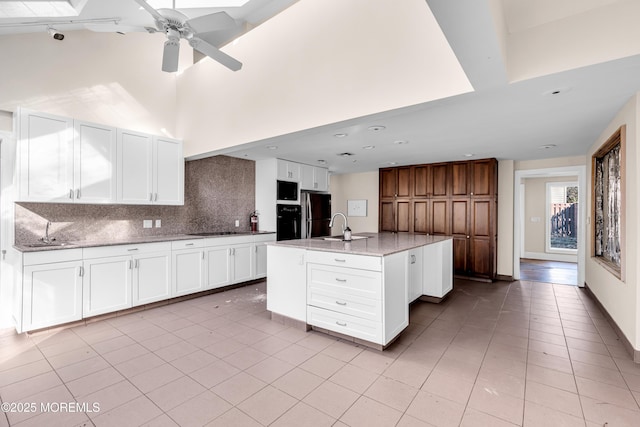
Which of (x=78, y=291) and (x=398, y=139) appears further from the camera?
(x=398, y=139)

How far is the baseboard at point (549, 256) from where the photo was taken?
7480mm

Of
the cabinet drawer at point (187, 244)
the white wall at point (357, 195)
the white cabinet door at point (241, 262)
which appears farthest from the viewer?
the white wall at point (357, 195)

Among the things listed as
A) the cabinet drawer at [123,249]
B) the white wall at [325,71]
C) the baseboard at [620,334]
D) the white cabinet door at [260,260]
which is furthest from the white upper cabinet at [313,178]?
the baseboard at [620,334]

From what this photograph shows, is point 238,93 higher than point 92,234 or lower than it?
higher

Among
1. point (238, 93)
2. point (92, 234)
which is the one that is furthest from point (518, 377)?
point (92, 234)

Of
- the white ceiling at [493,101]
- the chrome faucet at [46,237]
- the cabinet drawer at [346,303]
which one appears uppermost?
the white ceiling at [493,101]

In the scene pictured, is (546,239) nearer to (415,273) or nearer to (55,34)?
(415,273)

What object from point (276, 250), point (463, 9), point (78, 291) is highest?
point (463, 9)

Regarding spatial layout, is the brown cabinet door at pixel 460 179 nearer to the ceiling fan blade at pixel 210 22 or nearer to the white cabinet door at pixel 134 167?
the ceiling fan blade at pixel 210 22

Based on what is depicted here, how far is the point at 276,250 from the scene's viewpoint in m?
3.38

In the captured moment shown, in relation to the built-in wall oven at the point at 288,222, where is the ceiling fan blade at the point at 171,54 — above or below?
above

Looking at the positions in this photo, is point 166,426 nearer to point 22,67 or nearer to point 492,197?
point 22,67

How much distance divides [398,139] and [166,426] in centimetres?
368

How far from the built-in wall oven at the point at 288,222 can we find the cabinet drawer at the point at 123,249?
1.97m
